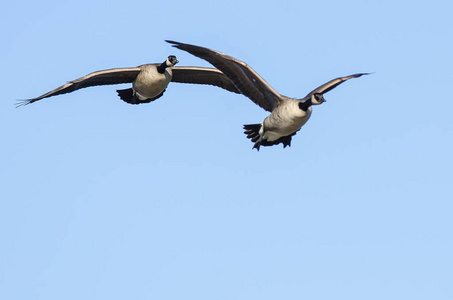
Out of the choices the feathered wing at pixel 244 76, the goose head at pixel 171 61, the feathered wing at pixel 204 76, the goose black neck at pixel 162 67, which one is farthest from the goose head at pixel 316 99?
the goose black neck at pixel 162 67

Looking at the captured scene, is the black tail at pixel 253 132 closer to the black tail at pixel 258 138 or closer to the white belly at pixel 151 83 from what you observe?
the black tail at pixel 258 138

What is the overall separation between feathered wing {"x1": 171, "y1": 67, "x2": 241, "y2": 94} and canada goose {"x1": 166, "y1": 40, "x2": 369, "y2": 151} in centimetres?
335

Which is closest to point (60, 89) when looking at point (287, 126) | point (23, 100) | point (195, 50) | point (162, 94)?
point (23, 100)

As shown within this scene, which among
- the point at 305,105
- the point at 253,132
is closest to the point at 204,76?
the point at 253,132

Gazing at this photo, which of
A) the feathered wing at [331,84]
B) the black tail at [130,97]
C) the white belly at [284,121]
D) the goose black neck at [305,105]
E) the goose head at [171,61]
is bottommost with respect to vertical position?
the white belly at [284,121]

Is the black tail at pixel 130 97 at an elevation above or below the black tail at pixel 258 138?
above

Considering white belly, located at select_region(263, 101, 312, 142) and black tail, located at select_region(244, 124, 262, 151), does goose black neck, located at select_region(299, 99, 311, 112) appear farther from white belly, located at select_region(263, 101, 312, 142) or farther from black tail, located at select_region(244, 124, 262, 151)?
black tail, located at select_region(244, 124, 262, 151)

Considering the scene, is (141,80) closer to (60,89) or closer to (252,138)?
(60,89)

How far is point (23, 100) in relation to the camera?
1112 inches

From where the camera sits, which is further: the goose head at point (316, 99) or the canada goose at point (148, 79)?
the canada goose at point (148, 79)

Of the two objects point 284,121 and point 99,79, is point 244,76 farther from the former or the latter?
point 99,79

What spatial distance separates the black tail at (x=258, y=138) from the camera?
2575 centimetres

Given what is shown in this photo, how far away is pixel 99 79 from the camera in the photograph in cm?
2955

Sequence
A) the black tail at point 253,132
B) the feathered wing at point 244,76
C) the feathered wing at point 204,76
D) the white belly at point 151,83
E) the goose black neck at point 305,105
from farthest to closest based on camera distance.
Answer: the feathered wing at point 204,76 < the white belly at point 151,83 < the black tail at point 253,132 < the feathered wing at point 244,76 < the goose black neck at point 305,105
